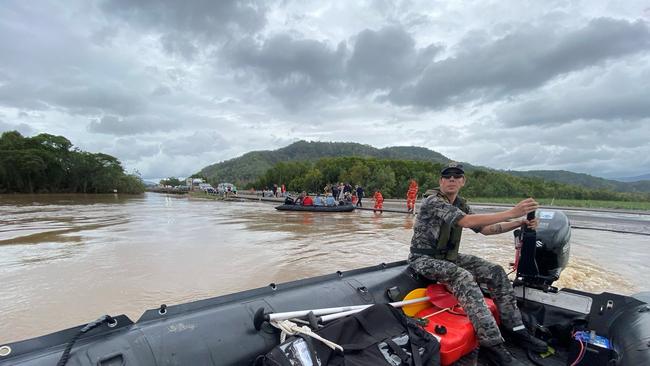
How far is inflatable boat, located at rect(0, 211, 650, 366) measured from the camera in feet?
5.54

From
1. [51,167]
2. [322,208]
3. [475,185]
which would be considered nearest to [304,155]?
[51,167]

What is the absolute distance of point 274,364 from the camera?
5.34ft

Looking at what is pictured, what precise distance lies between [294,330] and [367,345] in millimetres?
416

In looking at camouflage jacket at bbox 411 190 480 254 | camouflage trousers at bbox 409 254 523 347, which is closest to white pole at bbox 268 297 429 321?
camouflage trousers at bbox 409 254 523 347

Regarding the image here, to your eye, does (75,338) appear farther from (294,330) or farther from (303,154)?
(303,154)

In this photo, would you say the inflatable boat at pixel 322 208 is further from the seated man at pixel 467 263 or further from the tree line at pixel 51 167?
the tree line at pixel 51 167

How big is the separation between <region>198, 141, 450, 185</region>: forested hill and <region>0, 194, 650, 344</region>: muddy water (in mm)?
140172

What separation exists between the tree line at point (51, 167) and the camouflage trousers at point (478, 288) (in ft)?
214

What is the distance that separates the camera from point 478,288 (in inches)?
98.9

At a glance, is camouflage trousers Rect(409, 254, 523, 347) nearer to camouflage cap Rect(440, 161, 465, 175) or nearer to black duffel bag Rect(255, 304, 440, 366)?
black duffel bag Rect(255, 304, 440, 366)

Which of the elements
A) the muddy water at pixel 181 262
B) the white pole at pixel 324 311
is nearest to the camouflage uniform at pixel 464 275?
the white pole at pixel 324 311

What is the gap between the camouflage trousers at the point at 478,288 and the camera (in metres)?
2.39

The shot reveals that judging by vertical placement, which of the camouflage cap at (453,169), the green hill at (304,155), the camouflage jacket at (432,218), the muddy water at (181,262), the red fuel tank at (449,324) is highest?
the green hill at (304,155)

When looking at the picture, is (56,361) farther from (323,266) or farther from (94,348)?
(323,266)
